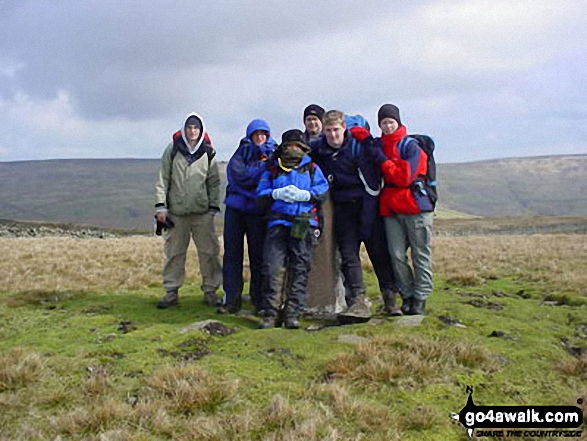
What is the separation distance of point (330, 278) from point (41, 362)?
469 centimetres

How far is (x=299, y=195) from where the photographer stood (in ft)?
24.6

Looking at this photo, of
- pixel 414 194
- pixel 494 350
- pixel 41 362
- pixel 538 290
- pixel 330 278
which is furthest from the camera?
pixel 538 290

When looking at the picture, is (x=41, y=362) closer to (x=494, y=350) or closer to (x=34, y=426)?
(x=34, y=426)

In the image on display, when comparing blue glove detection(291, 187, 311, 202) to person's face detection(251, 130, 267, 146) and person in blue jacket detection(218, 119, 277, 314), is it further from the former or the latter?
person's face detection(251, 130, 267, 146)

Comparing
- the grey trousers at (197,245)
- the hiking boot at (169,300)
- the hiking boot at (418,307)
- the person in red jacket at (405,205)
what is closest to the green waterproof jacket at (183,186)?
the grey trousers at (197,245)

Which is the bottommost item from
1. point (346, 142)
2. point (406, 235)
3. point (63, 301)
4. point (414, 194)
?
point (63, 301)

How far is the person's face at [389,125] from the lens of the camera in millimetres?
7820

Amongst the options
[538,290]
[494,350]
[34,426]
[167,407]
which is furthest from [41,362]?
[538,290]

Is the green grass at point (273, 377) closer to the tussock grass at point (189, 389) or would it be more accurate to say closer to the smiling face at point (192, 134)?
the tussock grass at point (189, 389)

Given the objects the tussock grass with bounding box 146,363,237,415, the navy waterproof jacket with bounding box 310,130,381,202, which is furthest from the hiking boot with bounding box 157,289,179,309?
the tussock grass with bounding box 146,363,237,415

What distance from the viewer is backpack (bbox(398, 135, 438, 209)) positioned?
777cm

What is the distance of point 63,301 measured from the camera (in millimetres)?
9938

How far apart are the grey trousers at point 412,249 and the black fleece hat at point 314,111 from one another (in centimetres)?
227

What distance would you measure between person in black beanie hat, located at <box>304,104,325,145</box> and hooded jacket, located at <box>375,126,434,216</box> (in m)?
1.44
